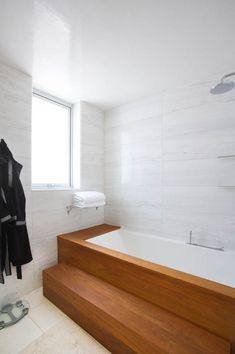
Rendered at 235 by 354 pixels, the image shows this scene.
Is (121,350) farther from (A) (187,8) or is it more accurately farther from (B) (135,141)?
(A) (187,8)

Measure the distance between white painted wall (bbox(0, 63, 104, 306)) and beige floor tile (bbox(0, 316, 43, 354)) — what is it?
31 centimetres

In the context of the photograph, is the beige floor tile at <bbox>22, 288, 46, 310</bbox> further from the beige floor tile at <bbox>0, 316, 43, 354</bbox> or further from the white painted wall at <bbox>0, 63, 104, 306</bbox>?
the beige floor tile at <bbox>0, 316, 43, 354</bbox>

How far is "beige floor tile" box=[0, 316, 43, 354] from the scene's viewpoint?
127cm

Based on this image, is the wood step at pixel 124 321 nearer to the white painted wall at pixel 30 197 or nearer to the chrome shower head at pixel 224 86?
the white painted wall at pixel 30 197

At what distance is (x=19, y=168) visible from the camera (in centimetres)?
170

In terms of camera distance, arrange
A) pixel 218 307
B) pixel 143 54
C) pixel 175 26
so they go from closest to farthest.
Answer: pixel 218 307, pixel 175 26, pixel 143 54

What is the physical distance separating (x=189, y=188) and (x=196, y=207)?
224 millimetres

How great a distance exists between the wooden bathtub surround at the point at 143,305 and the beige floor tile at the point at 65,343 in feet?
0.16

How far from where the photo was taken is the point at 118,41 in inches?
55.2

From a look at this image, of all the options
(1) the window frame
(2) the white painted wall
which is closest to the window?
(1) the window frame

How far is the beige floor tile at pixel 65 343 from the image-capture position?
1242 mm

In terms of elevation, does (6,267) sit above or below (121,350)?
above

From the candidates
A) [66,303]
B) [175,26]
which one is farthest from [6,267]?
[175,26]

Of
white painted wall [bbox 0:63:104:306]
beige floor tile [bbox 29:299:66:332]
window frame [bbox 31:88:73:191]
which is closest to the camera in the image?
beige floor tile [bbox 29:299:66:332]
